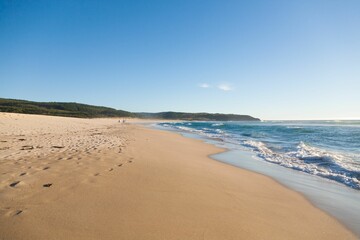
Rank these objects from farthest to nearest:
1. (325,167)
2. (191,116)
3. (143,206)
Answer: (191,116) < (325,167) < (143,206)

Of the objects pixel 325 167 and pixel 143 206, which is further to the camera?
pixel 325 167

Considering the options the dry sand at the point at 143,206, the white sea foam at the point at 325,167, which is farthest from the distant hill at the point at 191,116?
the dry sand at the point at 143,206

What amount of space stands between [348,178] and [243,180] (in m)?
3.52

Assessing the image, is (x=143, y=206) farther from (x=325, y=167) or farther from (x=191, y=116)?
(x=191, y=116)

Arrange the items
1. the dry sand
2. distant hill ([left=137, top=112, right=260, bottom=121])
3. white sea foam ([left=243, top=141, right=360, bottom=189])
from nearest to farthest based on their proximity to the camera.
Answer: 1. the dry sand
2. white sea foam ([left=243, top=141, right=360, bottom=189])
3. distant hill ([left=137, top=112, right=260, bottom=121])

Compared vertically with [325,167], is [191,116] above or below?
above

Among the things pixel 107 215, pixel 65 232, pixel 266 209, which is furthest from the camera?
pixel 266 209

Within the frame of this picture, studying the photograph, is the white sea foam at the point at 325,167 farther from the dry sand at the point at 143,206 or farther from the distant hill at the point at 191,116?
the distant hill at the point at 191,116

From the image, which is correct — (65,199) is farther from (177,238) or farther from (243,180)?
(243,180)

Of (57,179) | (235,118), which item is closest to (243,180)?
(57,179)

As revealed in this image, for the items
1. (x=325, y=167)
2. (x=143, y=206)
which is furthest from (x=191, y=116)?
(x=143, y=206)

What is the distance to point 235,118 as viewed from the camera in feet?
576

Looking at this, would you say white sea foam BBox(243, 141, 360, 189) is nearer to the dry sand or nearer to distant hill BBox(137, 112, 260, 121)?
the dry sand

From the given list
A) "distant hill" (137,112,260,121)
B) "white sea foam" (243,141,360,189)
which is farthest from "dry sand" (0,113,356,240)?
"distant hill" (137,112,260,121)
